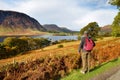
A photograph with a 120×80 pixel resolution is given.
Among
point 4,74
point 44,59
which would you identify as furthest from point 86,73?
point 4,74

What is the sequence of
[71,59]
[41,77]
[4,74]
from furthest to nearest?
[71,59] < [41,77] < [4,74]

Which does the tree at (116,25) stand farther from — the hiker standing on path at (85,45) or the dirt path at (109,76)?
the hiker standing on path at (85,45)

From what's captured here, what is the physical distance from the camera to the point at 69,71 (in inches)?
735

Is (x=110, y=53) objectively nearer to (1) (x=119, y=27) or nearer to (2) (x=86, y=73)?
(2) (x=86, y=73)

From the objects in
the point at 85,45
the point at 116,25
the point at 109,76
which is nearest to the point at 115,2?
the point at 116,25

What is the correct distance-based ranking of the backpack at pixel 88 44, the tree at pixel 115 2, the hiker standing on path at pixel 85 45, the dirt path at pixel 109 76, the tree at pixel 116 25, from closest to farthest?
the dirt path at pixel 109 76
the hiker standing on path at pixel 85 45
the backpack at pixel 88 44
the tree at pixel 115 2
the tree at pixel 116 25

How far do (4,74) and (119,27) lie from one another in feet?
119

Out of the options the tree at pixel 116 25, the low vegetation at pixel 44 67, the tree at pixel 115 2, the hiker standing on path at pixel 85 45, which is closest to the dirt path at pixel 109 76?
the hiker standing on path at pixel 85 45

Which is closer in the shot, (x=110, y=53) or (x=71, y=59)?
(x=71, y=59)

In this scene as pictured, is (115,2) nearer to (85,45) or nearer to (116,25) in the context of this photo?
(116,25)

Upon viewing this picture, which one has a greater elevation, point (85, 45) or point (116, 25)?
point (116, 25)

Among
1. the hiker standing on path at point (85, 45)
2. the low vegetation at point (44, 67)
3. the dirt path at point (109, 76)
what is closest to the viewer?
the dirt path at point (109, 76)

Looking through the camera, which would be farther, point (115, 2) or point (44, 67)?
point (115, 2)

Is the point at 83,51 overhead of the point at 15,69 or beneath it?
overhead
